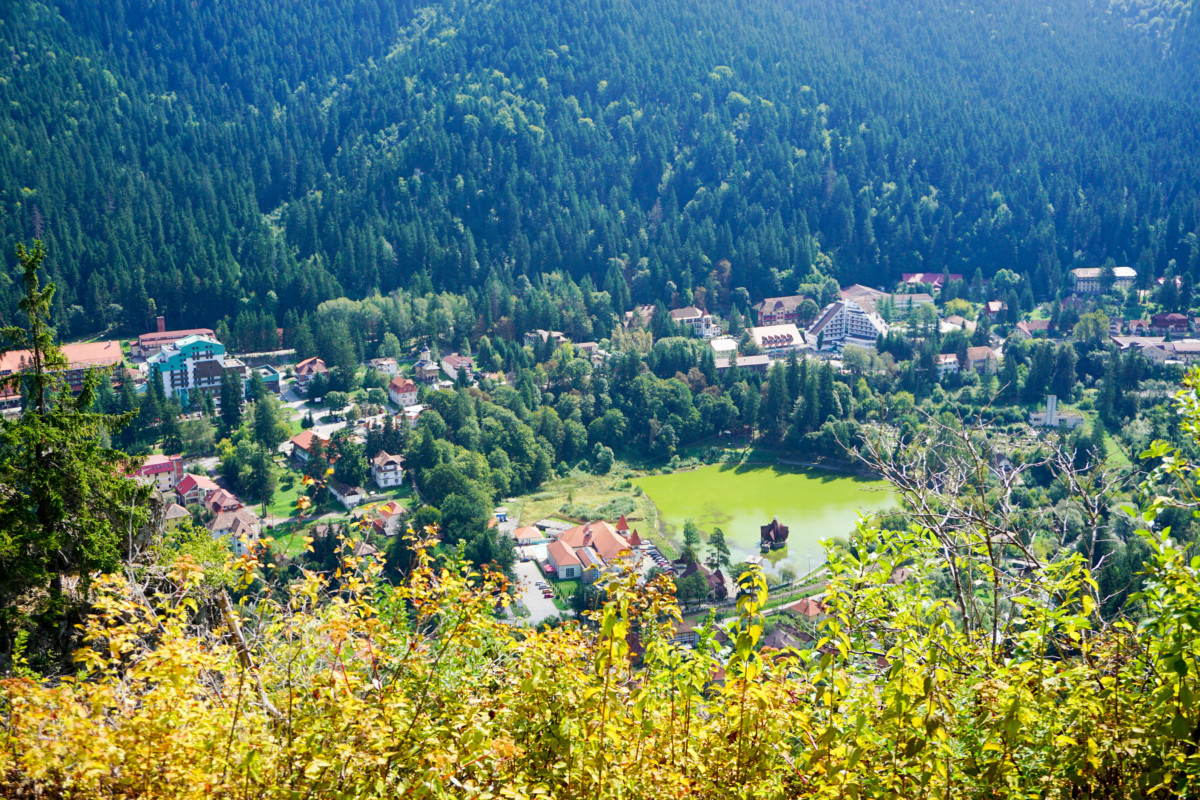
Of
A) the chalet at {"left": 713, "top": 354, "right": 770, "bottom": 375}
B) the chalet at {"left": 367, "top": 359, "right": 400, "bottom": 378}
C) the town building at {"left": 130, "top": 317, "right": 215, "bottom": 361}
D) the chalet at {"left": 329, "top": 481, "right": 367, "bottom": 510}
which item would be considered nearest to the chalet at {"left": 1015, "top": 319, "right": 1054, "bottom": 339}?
the chalet at {"left": 713, "top": 354, "right": 770, "bottom": 375}

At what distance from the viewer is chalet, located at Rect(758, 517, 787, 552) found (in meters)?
21.1

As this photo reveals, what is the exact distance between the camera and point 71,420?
267 inches

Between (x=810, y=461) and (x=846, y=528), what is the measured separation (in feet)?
21.2

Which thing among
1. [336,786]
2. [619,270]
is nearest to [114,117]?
[619,270]

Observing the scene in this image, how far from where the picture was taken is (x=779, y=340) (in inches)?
1544

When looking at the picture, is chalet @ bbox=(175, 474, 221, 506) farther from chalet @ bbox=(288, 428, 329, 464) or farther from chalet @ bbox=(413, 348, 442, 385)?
chalet @ bbox=(413, 348, 442, 385)

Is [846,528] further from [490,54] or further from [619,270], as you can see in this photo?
[490,54]

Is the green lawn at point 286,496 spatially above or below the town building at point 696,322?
below

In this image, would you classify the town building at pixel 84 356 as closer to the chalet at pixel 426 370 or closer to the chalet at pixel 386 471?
the chalet at pixel 426 370

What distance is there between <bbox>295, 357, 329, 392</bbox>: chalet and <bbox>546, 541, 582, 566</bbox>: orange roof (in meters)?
15.9

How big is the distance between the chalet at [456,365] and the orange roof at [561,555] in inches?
557

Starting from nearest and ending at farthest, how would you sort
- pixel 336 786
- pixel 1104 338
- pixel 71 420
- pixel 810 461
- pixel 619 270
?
pixel 336 786
pixel 71 420
pixel 810 461
pixel 1104 338
pixel 619 270

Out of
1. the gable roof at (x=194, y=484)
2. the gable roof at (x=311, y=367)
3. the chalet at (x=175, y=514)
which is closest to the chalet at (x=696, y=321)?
the gable roof at (x=311, y=367)

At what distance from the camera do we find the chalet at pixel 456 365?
33.6m
